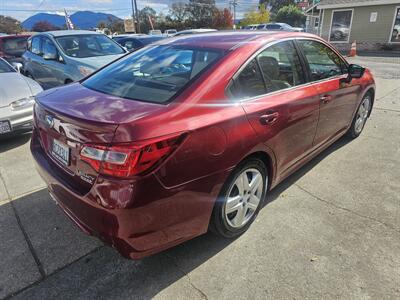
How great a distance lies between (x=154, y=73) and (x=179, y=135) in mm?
986

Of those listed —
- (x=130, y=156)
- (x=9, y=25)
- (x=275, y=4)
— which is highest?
(x=275, y=4)

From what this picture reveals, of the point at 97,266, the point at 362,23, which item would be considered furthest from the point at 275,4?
the point at 97,266

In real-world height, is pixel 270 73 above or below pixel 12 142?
above

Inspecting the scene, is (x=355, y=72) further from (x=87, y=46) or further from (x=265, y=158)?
(x=87, y=46)

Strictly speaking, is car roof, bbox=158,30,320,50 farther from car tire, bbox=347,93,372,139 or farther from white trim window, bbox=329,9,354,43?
white trim window, bbox=329,9,354,43

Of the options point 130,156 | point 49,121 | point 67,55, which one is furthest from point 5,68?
point 130,156

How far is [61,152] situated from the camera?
2.21 metres

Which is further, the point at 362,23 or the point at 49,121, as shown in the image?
the point at 362,23

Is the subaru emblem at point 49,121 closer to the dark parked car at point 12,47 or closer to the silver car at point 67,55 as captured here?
the silver car at point 67,55

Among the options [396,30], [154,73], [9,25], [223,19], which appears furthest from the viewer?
[223,19]

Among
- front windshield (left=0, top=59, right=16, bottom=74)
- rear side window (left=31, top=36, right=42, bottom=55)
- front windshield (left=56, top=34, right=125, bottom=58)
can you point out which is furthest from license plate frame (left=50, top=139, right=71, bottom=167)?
rear side window (left=31, top=36, right=42, bottom=55)

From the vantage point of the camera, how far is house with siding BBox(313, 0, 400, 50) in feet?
63.9

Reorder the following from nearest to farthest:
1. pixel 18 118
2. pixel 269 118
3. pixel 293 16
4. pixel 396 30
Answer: pixel 269 118
pixel 18 118
pixel 396 30
pixel 293 16

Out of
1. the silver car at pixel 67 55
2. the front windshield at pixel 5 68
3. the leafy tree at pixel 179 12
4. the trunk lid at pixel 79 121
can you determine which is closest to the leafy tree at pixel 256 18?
the leafy tree at pixel 179 12
